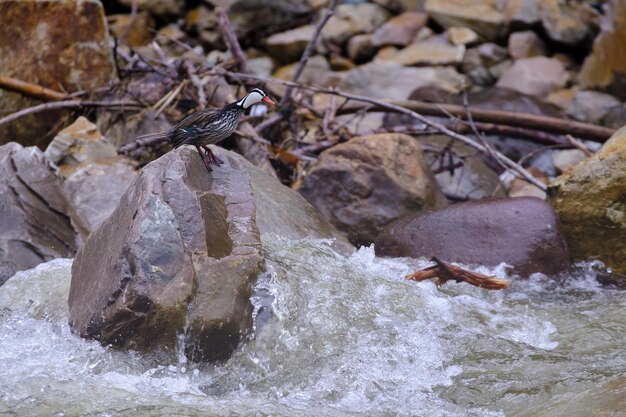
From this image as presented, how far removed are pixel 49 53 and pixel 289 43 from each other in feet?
20.0

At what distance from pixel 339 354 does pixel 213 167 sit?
1.10 m

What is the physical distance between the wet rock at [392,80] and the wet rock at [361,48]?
1.37 metres

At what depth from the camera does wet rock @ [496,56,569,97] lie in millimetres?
11562

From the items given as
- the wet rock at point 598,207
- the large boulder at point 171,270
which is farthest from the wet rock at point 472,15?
the large boulder at point 171,270

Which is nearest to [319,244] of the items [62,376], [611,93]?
[62,376]

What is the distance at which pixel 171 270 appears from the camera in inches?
142

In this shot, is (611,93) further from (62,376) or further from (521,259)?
(62,376)

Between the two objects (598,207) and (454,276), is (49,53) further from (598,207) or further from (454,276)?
(598,207)

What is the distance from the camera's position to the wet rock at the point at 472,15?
12875mm

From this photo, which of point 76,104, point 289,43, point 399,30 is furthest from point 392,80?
point 76,104

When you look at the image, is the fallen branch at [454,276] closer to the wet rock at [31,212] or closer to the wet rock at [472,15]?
the wet rock at [31,212]

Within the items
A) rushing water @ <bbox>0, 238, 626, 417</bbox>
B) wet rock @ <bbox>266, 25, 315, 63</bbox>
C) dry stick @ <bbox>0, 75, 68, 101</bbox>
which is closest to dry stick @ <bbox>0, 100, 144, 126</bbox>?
dry stick @ <bbox>0, 75, 68, 101</bbox>

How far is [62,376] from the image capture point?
12.0ft

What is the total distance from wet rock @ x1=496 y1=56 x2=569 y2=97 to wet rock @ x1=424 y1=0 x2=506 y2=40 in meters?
1.00
